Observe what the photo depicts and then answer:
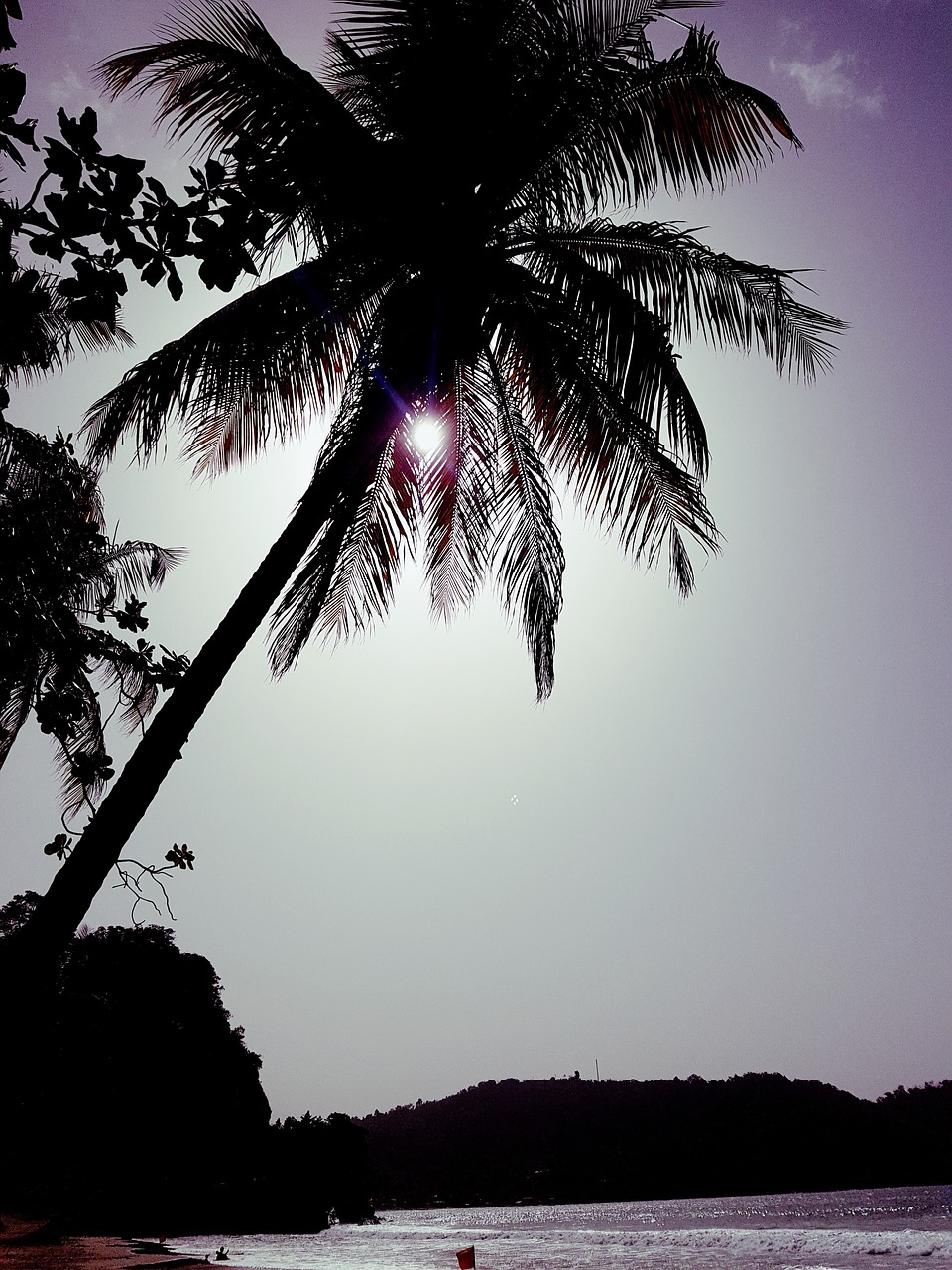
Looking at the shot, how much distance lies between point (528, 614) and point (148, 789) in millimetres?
4451

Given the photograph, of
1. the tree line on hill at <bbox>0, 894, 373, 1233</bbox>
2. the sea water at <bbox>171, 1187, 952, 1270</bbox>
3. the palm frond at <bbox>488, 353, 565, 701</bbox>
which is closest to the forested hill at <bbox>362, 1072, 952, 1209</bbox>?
the sea water at <bbox>171, 1187, 952, 1270</bbox>

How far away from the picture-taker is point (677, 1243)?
45656 millimetres

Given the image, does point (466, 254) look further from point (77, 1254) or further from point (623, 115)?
point (77, 1254)

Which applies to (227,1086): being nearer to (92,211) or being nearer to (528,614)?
(528,614)

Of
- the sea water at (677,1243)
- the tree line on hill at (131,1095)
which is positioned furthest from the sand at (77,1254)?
the sea water at (677,1243)

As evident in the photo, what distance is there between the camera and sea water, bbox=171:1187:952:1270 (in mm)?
30375

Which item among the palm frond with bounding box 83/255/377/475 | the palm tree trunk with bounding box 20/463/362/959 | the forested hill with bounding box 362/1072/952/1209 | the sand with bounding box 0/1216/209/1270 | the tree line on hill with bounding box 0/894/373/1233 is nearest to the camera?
the palm tree trunk with bounding box 20/463/362/959

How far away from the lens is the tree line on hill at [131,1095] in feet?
88.8

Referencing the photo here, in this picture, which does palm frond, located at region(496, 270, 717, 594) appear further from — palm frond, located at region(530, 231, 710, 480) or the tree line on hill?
the tree line on hill

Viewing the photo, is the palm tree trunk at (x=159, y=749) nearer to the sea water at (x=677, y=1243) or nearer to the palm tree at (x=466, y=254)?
the palm tree at (x=466, y=254)

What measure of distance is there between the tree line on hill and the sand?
154 cm

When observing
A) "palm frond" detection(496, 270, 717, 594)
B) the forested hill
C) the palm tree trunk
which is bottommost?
the forested hill

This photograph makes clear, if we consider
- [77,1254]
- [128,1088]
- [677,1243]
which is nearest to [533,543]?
[77,1254]

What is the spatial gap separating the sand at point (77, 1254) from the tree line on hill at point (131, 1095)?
1.54 metres
